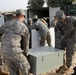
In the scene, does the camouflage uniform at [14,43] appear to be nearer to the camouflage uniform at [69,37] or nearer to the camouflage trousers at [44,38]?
the camouflage uniform at [69,37]

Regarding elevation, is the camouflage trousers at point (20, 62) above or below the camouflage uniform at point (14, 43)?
below

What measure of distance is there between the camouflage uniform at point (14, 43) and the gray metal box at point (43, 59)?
0.48 feet

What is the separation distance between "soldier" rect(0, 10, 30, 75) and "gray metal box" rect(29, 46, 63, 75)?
146mm

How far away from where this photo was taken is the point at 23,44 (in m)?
3.99

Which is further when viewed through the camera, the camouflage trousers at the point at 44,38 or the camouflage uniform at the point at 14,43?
the camouflage trousers at the point at 44,38

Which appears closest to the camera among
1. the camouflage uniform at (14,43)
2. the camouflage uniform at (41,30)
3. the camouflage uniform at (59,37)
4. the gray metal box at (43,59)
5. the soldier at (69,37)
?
the camouflage uniform at (14,43)

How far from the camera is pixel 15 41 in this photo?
3848mm

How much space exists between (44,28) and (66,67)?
236cm

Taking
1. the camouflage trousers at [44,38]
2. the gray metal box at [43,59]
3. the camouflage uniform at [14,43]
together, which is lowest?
the camouflage trousers at [44,38]

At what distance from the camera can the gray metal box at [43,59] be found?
13.0 ft

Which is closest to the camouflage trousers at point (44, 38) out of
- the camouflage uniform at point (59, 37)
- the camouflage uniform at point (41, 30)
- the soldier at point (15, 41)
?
the camouflage uniform at point (41, 30)

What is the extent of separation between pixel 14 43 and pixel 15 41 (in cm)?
4

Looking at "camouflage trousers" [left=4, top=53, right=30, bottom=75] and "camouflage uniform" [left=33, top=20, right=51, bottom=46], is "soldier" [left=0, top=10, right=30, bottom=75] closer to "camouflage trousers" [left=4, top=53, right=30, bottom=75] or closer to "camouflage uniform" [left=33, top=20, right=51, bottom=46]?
"camouflage trousers" [left=4, top=53, right=30, bottom=75]

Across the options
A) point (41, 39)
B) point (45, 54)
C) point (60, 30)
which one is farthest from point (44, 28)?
point (45, 54)
